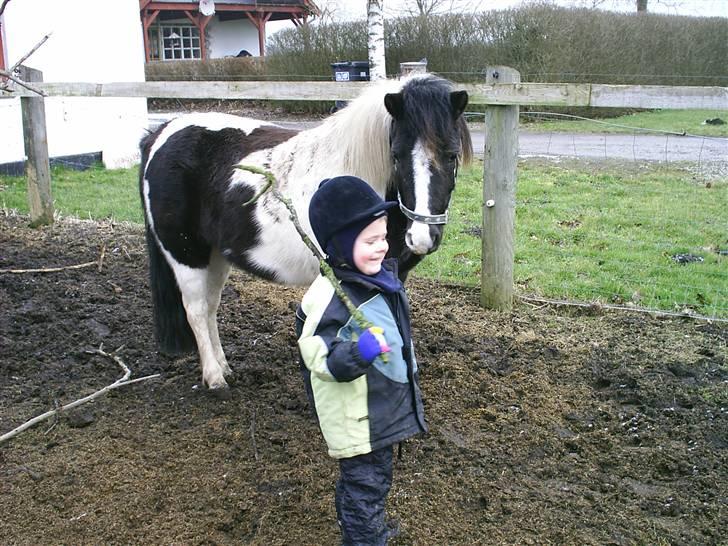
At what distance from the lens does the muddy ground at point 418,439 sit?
2.87 meters

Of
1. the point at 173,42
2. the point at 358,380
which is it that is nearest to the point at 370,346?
the point at 358,380

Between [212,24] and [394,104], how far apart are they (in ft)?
104

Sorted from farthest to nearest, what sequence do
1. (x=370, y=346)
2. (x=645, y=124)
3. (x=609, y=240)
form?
(x=645, y=124)
(x=609, y=240)
(x=370, y=346)

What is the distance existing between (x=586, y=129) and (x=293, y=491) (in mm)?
14464

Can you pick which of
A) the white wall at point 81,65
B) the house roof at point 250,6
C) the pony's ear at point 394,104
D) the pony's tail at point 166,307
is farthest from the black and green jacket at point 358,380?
the house roof at point 250,6

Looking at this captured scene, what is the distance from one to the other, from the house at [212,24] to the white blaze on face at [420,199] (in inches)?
1116

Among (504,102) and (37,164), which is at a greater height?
(504,102)

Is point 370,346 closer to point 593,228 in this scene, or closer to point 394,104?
point 394,104

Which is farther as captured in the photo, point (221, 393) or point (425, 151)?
point (221, 393)

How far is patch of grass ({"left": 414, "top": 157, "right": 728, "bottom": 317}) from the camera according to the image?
5.59 metres

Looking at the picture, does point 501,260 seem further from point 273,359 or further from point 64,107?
point 64,107

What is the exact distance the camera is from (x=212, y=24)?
31.9m

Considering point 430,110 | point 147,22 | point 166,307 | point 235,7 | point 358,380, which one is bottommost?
point 166,307

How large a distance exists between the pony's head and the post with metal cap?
190cm
